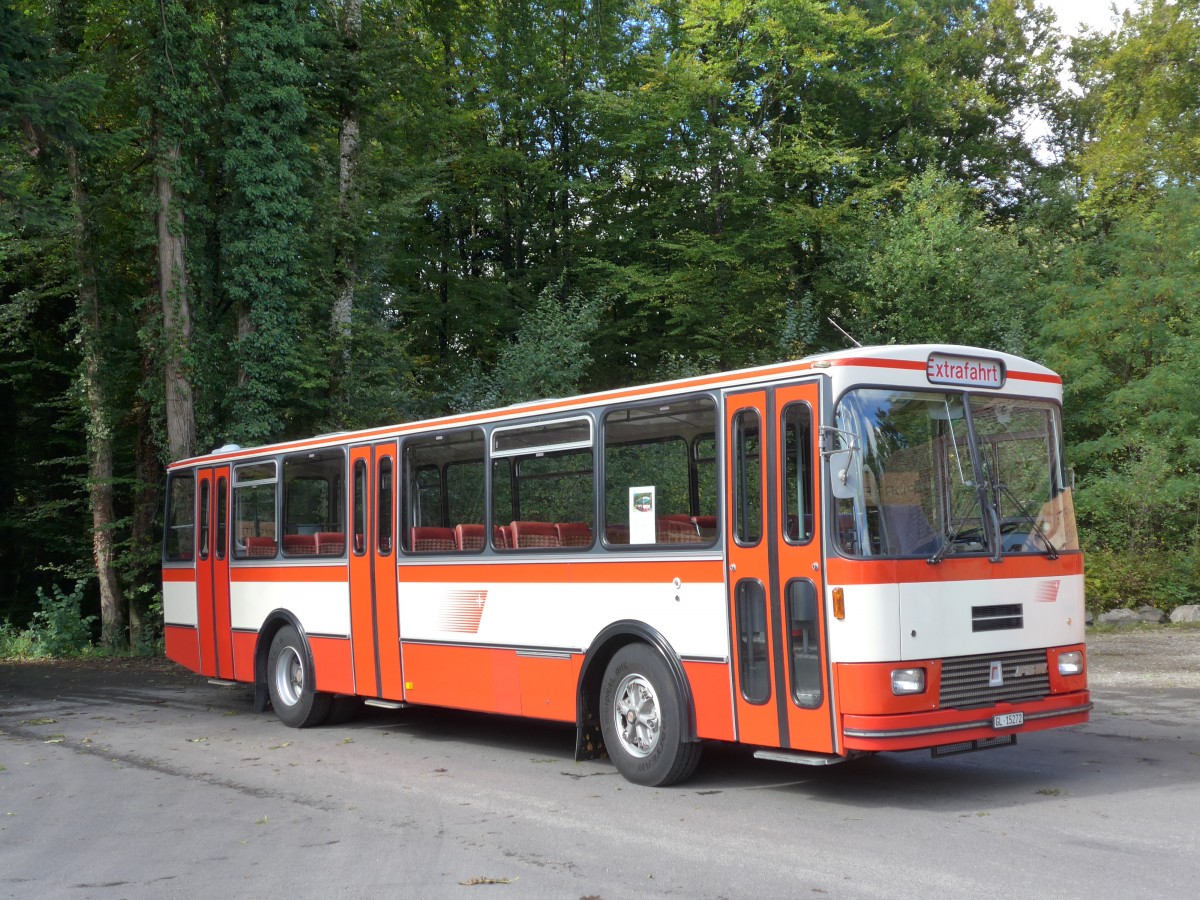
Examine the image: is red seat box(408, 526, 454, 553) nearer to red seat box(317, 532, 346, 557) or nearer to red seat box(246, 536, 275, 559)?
red seat box(317, 532, 346, 557)

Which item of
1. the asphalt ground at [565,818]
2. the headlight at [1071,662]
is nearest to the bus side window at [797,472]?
the asphalt ground at [565,818]

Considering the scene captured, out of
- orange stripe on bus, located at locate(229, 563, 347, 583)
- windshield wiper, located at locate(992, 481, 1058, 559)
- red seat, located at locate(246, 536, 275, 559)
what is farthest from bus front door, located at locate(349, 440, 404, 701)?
windshield wiper, located at locate(992, 481, 1058, 559)

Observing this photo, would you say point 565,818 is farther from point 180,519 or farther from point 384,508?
point 180,519

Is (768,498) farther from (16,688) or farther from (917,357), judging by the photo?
(16,688)

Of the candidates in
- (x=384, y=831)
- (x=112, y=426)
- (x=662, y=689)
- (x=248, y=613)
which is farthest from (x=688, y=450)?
(x=112, y=426)

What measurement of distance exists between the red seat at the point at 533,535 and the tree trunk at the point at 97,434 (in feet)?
55.4

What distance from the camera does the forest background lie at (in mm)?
23297

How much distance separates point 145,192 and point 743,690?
62.4 ft

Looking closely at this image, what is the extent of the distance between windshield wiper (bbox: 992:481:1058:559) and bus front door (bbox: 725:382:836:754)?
1422mm

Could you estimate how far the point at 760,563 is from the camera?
8766mm

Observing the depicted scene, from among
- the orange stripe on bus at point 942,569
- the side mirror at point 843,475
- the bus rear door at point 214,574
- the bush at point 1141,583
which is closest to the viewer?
the orange stripe on bus at point 942,569

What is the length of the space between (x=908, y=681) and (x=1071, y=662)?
1669 millimetres

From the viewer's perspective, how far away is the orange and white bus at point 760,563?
327 inches

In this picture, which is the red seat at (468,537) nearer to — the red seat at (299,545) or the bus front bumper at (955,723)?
the red seat at (299,545)
